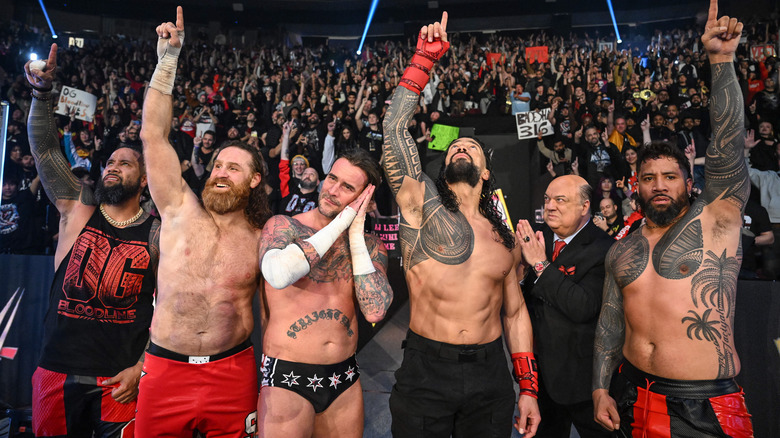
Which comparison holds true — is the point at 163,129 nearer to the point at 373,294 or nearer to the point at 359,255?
the point at 359,255

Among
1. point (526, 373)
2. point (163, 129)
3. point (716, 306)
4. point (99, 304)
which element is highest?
point (163, 129)

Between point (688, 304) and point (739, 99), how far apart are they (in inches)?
42.2

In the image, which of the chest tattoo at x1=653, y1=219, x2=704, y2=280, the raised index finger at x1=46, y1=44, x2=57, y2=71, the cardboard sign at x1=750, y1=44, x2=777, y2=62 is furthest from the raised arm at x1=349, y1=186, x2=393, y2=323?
the cardboard sign at x1=750, y1=44, x2=777, y2=62

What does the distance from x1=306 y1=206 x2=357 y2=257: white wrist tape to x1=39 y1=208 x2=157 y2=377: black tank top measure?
52.1 inches

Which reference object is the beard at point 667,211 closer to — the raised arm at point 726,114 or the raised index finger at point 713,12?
the raised arm at point 726,114

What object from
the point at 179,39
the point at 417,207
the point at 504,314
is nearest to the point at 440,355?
the point at 504,314

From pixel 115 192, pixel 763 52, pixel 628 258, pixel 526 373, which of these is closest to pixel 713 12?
pixel 628 258

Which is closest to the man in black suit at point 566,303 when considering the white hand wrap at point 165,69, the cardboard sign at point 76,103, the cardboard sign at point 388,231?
the white hand wrap at point 165,69

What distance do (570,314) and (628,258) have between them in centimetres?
51

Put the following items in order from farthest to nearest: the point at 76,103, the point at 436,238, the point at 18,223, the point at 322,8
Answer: the point at 322,8 < the point at 76,103 < the point at 18,223 < the point at 436,238

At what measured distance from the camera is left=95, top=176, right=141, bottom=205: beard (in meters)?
3.21

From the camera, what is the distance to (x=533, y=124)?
8.35 meters

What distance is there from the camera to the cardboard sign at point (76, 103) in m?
8.40

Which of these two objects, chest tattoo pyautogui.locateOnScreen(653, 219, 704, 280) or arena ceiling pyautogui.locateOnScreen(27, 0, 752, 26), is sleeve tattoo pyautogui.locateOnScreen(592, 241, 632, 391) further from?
arena ceiling pyautogui.locateOnScreen(27, 0, 752, 26)
